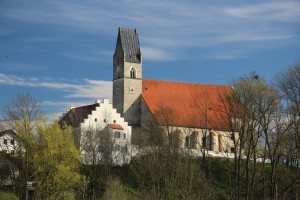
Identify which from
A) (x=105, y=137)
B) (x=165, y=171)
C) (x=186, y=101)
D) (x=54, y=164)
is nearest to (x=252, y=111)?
(x=165, y=171)

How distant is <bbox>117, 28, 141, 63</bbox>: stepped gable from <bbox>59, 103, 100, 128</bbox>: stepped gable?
9.66 m

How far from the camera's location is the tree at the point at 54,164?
43625 millimetres

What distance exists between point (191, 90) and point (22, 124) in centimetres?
3705

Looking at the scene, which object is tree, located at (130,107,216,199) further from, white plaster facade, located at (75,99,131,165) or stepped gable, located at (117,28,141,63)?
stepped gable, located at (117,28,141,63)

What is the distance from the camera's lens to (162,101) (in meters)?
74.2

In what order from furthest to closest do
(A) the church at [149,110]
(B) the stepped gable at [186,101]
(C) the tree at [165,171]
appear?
(B) the stepped gable at [186,101], (A) the church at [149,110], (C) the tree at [165,171]

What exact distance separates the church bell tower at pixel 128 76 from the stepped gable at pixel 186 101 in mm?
1470

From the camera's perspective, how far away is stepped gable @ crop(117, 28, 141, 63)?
7550 centimetres

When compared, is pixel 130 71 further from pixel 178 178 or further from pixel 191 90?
pixel 178 178

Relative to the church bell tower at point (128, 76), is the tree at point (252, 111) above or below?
below

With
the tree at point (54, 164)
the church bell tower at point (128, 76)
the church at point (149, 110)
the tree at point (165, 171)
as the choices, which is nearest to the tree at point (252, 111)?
the tree at point (165, 171)

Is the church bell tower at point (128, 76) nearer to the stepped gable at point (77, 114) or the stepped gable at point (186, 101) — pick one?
the stepped gable at point (186, 101)

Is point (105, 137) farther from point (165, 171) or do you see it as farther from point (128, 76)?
point (128, 76)

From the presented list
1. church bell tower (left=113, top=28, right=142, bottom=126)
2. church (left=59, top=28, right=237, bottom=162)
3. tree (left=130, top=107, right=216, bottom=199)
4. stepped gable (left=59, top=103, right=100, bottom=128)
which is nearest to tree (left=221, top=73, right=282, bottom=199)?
tree (left=130, top=107, right=216, bottom=199)
